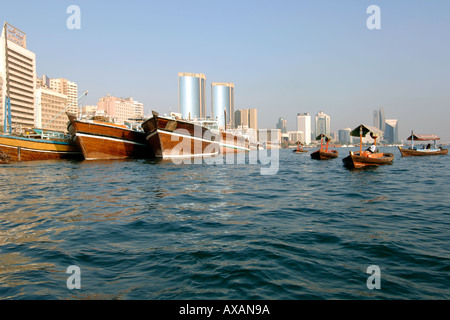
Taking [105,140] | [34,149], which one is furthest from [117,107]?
[105,140]

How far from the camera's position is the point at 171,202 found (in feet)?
30.7

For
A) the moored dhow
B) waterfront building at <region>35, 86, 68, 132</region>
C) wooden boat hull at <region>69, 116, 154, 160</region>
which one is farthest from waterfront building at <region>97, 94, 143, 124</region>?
wooden boat hull at <region>69, 116, 154, 160</region>

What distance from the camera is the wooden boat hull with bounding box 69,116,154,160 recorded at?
27516mm

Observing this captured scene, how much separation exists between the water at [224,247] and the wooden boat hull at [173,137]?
18.8 m

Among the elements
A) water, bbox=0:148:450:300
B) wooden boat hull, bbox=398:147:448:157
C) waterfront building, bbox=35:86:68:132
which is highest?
waterfront building, bbox=35:86:68:132

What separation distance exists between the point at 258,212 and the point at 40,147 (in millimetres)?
30718

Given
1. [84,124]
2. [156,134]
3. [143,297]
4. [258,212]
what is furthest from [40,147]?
[143,297]

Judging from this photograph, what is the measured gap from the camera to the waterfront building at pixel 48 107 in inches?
4417

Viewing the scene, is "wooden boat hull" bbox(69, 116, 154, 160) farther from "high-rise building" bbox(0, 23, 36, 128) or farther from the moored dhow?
"high-rise building" bbox(0, 23, 36, 128)

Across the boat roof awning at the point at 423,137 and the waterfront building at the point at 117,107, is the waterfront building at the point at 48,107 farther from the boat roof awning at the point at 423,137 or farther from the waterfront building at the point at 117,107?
the boat roof awning at the point at 423,137

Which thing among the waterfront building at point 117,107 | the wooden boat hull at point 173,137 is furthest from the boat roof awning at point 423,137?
the waterfront building at point 117,107

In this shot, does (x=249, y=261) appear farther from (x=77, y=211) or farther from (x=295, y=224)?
(x=77, y=211)

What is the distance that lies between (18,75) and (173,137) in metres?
109

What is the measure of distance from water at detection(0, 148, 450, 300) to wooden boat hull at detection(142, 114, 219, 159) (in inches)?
741
